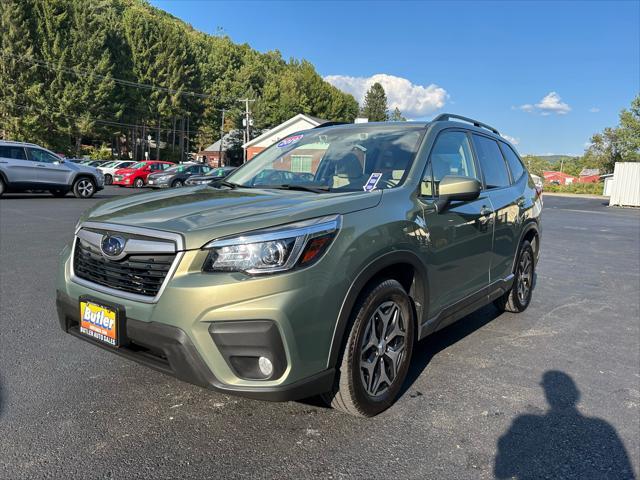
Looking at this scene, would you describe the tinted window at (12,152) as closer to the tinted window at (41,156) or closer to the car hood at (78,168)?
the tinted window at (41,156)

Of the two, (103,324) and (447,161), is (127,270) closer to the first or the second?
(103,324)

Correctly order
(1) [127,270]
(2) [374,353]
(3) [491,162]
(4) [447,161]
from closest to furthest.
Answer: (1) [127,270] → (2) [374,353] → (4) [447,161] → (3) [491,162]

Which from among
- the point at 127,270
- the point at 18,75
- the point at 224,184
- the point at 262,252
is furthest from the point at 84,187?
the point at 18,75

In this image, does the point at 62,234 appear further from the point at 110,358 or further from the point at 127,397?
the point at 127,397

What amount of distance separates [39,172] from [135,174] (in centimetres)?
1128

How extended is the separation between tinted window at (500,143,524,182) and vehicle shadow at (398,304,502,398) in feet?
4.67

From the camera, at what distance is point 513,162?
4.86 metres

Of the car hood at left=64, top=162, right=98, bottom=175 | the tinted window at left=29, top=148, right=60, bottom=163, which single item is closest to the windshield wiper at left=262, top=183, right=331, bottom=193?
the tinted window at left=29, top=148, right=60, bottom=163

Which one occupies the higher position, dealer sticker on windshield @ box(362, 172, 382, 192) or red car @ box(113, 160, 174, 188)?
dealer sticker on windshield @ box(362, 172, 382, 192)

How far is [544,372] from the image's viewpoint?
3.55 m

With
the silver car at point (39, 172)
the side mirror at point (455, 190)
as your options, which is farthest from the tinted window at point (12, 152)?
the side mirror at point (455, 190)

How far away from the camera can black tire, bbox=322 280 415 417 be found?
251cm

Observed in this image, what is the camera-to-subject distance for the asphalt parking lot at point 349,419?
7.63 ft

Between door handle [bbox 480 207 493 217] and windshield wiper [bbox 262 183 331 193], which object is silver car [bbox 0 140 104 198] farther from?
door handle [bbox 480 207 493 217]
